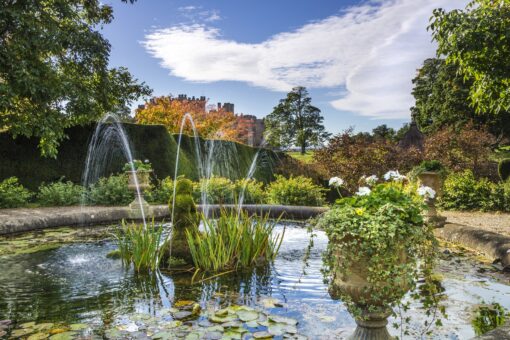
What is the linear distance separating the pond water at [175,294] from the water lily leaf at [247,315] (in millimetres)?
184

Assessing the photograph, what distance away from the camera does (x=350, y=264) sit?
7.78ft

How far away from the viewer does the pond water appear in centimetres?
287

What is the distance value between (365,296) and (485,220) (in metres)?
7.37

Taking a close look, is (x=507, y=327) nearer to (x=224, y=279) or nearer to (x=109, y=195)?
(x=224, y=279)

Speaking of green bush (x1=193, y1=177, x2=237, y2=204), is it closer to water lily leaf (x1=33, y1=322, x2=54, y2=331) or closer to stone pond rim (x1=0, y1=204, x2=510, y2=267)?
stone pond rim (x1=0, y1=204, x2=510, y2=267)

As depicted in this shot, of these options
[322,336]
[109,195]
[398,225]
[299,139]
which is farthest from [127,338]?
[299,139]

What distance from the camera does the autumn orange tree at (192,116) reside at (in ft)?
68.9

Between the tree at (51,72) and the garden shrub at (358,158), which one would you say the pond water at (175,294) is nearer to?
the tree at (51,72)

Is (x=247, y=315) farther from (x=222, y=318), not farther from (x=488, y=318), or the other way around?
(x=488, y=318)

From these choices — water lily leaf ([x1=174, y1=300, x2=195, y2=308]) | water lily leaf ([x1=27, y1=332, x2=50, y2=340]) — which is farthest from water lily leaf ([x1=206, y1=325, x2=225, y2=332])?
water lily leaf ([x1=27, y1=332, x2=50, y2=340])

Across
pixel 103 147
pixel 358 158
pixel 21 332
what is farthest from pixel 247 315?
pixel 103 147

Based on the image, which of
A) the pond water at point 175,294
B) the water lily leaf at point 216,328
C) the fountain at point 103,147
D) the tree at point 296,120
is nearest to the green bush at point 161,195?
the fountain at point 103,147

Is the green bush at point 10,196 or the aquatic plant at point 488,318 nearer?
the aquatic plant at point 488,318

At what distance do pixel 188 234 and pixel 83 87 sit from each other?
7444 millimetres
